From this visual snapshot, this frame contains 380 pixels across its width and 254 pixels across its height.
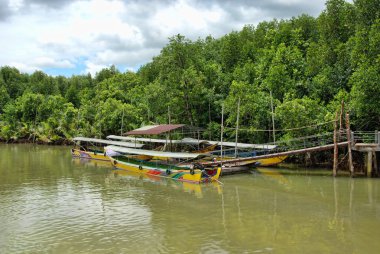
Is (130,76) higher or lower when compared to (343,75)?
higher

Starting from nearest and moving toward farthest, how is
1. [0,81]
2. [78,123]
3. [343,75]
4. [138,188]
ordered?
[138,188]
[343,75]
[78,123]
[0,81]

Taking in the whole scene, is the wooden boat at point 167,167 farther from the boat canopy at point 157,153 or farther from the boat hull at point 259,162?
the boat hull at point 259,162

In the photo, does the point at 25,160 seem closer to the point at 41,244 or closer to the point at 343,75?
the point at 41,244

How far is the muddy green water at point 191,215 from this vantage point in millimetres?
13148

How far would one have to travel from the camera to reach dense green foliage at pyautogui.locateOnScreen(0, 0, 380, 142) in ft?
90.9

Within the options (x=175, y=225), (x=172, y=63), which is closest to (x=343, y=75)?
(x=172, y=63)

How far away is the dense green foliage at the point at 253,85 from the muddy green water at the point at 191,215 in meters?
7.31

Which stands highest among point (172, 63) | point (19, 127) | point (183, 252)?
point (172, 63)

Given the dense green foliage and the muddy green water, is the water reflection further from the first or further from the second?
the dense green foliage

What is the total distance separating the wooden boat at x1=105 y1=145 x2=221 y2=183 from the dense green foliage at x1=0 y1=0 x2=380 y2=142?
29.6 feet

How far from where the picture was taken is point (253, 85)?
38312 mm

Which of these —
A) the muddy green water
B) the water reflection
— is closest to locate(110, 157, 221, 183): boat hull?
the water reflection

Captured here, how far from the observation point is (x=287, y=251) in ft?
40.4

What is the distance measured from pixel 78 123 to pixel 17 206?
39179 mm
